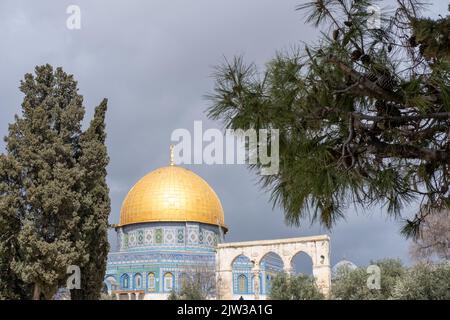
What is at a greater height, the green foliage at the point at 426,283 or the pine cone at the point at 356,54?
the pine cone at the point at 356,54

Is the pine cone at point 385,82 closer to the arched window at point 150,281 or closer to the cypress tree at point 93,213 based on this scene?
the cypress tree at point 93,213

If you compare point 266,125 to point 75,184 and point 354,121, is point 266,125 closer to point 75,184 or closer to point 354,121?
point 354,121

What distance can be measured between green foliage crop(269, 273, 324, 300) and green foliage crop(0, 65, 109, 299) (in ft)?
31.6

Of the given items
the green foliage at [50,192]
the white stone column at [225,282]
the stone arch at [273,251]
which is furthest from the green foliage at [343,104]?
the white stone column at [225,282]

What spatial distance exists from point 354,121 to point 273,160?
475mm

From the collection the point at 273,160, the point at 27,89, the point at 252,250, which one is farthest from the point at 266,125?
the point at 252,250

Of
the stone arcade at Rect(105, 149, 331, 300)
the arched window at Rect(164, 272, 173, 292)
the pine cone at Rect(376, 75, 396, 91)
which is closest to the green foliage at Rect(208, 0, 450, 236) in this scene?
the pine cone at Rect(376, 75, 396, 91)

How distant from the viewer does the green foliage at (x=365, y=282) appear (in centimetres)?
2148

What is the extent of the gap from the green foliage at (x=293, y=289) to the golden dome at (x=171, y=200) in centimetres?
1304

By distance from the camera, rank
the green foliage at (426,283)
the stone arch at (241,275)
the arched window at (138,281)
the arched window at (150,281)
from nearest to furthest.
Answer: the green foliage at (426,283)
the stone arch at (241,275)
the arched window at (150,281)
the arched window at (138,281)

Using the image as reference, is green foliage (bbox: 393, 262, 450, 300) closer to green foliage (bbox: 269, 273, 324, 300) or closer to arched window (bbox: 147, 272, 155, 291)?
green foliage (bbox: 269, 273, 324, 300)

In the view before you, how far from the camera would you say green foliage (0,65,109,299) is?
41.5 ft

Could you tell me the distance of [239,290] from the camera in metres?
32.3

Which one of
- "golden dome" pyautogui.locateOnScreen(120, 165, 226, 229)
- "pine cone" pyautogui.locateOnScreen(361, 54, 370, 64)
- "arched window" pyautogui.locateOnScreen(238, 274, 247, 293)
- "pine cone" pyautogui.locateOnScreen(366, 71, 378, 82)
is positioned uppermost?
"golden dome" pyautogui.locateOnScreen(120, 165, 226, 229)
